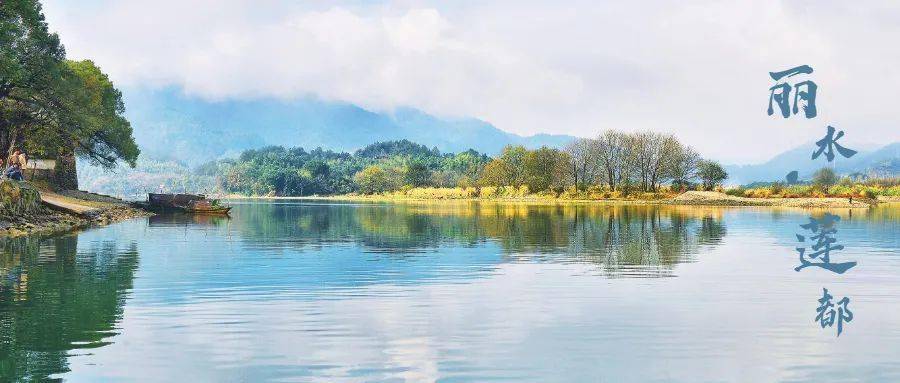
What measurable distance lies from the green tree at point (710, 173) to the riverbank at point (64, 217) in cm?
9009

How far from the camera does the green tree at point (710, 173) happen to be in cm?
13312

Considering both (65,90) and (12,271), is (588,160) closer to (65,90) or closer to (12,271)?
(65,90)

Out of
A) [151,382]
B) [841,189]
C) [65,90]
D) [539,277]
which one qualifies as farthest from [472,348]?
[841,189]

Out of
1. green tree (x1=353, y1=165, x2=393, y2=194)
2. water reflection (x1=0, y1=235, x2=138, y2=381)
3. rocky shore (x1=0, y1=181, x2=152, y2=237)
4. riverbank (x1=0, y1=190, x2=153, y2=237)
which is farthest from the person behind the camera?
green tree (x1=353, y1=165, x2=393, y2=194)

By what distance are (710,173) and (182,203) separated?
8564 centimetres

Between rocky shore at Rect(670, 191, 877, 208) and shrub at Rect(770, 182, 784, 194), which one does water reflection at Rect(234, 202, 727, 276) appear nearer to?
rocky shore at Rect(670, 191, 877, 208)

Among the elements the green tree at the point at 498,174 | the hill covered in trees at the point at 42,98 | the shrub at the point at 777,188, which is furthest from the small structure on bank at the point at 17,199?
the green tree at the point at 498,174

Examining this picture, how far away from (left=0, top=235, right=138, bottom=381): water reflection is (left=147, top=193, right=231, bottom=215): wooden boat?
1817 inches

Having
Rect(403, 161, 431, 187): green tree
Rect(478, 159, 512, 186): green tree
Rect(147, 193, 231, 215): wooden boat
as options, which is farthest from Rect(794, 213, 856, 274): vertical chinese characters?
Rect(403, 161, 431, 187): green tree

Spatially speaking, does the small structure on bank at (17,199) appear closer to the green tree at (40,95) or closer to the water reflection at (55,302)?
the green tree at (40,95)

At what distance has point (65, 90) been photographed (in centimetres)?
5394

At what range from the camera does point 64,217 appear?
165 ft

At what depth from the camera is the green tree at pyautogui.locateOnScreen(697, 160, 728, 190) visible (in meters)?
133

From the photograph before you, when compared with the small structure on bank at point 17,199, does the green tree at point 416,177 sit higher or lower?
higher
